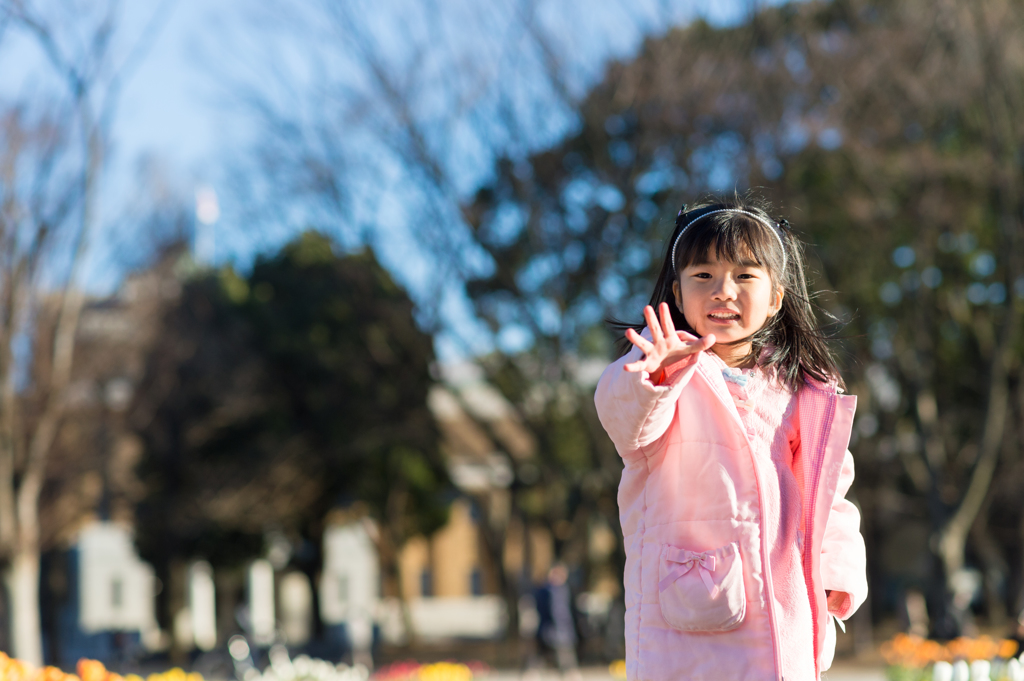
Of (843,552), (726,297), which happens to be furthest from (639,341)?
(843,552)

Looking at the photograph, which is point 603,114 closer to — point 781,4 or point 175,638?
point 781,4

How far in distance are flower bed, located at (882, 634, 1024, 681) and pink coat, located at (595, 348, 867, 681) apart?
441cm

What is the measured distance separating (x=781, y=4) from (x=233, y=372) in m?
13.8

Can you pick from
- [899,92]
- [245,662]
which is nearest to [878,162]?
[899,92]

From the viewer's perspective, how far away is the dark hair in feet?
7.43

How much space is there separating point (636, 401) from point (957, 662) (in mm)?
5427

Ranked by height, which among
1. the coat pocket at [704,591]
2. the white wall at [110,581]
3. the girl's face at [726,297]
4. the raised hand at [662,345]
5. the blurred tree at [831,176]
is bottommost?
the white wall at [110,581]

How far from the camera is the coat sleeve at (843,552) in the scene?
221 cm

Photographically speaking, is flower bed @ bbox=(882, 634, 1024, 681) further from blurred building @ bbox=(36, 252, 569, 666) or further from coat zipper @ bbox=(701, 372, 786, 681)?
blurred building @ bbox=(36, 252, 569, 666)

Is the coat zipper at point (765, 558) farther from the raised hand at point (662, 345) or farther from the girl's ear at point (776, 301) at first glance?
the girl's ear at point (776, 301)

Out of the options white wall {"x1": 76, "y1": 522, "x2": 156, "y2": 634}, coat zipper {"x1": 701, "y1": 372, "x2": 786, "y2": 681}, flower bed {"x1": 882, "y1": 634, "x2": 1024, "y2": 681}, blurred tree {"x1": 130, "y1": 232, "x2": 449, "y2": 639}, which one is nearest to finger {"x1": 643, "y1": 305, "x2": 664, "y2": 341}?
coat zipper {"x1": 701, "y1": 372, "x2": 786, "y2": 681}

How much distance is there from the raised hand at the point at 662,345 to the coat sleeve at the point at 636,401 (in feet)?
0.08

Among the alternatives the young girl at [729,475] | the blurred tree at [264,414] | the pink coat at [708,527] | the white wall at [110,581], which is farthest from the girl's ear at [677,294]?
the white wall at [110,581]

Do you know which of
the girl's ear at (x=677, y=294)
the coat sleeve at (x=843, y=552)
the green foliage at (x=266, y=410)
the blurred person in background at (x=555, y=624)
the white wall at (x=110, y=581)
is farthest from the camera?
the white wall at (x=110, y=581)
